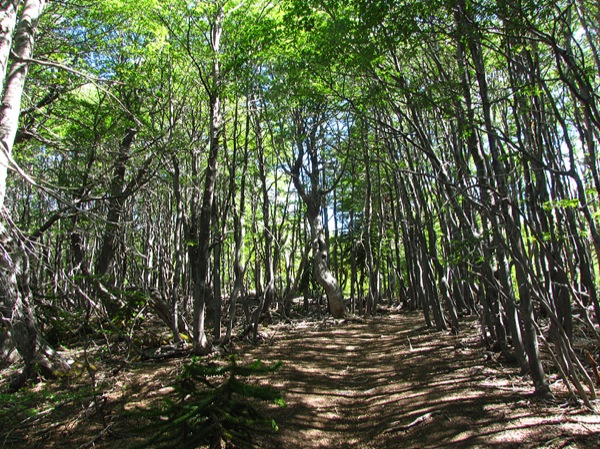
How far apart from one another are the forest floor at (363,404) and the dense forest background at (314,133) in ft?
1.81

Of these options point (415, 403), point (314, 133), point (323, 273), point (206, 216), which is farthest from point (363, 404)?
point (314, 133)

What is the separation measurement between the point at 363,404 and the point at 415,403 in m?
0.81

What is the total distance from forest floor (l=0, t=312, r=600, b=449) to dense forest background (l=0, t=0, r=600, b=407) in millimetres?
552

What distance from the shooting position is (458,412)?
4.80 meters

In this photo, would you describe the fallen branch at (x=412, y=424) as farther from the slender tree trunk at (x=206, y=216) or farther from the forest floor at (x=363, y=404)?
the slender tree trunk at (x=206, y=216)

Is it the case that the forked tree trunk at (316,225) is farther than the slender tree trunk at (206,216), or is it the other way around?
the forked tree trunk at (316,225)

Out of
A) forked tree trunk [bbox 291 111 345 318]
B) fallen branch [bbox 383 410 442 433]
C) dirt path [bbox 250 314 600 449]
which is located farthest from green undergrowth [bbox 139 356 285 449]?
forked tree trunk [bbox 291 111 345 318]

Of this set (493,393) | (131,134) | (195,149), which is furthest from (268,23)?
(493,393)

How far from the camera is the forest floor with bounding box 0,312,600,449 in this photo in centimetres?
423

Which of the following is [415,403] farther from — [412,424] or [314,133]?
[314,133]

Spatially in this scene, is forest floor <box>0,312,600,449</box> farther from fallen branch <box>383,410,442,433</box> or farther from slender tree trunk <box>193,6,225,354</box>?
slender tree trunk <box>193,6,225,354</box>

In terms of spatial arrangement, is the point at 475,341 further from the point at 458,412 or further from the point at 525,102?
the point at 525,102

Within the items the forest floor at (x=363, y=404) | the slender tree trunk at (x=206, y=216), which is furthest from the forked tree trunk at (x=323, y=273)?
the slender tree trunk at (x=206, y=216)

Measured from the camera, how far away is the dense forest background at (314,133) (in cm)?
454
